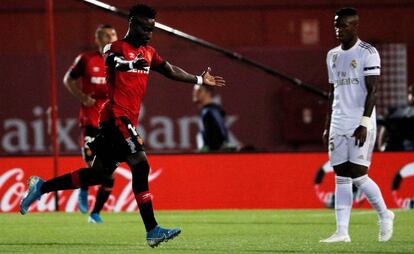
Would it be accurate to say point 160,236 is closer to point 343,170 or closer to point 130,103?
point 130,103

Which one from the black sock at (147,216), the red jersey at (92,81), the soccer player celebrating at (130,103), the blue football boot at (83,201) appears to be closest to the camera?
the black sock at (147,216)

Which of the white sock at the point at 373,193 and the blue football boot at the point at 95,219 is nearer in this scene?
the white sock at the point at 373,193

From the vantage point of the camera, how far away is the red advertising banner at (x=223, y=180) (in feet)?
52.9

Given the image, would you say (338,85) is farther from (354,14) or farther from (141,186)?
(141,186)

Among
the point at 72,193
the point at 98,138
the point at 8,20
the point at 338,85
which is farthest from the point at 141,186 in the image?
the point at 8,20

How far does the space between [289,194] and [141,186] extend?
19.6 ft

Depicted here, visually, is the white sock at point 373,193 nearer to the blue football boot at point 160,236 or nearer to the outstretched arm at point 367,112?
the outstretched arm at point 367,112

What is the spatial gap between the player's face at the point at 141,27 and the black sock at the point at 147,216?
1.41m

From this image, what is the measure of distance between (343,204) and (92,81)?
465cm

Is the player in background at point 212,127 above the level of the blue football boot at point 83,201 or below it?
above

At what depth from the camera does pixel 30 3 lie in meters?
20.8

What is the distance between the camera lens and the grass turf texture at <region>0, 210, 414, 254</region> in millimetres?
10164

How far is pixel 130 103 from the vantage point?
10.7m

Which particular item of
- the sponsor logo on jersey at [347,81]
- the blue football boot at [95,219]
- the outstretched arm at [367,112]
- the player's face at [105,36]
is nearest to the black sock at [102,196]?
the blue football boot at [95,219]
